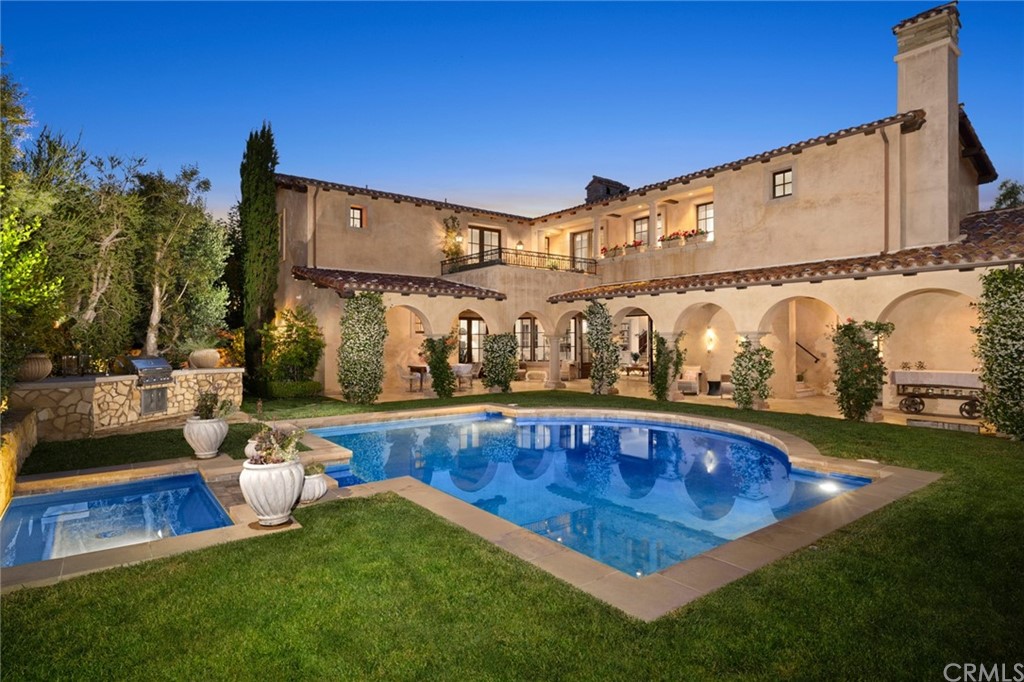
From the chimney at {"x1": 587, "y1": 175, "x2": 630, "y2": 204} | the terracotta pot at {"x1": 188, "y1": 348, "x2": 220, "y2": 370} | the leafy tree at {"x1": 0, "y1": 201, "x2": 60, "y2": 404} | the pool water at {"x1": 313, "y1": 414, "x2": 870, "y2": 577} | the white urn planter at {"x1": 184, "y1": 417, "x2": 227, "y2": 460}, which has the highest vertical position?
the chimney at {"x1": 587, "y1": 175, "x2": 630, "y2": 204}

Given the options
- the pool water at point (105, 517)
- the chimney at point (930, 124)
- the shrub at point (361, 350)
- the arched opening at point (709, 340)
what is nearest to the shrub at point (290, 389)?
the shrub at point (361, 350)

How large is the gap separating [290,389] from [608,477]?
10.8 m

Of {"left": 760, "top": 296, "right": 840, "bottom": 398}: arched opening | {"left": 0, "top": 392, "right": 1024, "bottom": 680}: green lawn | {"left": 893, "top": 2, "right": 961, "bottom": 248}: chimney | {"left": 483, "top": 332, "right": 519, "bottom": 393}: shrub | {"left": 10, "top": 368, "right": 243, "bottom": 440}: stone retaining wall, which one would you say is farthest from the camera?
{"left": 483, "top": 332, "right": 519, "bottom": 393}: shrub

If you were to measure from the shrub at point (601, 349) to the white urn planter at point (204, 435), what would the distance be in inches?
488

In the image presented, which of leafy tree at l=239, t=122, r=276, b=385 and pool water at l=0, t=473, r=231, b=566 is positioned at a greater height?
leafy tree at l=239, t=122, r=276, b=385

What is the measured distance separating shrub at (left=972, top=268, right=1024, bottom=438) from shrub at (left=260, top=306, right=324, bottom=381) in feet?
55.0

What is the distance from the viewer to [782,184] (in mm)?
16703

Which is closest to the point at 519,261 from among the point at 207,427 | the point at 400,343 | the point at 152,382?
the point at 400,343

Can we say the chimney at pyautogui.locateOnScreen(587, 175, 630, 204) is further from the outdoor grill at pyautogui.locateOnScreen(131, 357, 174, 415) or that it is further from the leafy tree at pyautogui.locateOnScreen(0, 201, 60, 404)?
the leafy tree at pyautogui.locateOnScreen(0, 201, 60, 404)

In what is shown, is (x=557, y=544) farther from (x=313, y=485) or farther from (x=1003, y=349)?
(x=1003, y=349)

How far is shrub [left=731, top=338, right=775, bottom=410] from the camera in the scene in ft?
48.6

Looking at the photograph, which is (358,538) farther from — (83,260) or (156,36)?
(156,36)

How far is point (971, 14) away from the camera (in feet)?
46.5

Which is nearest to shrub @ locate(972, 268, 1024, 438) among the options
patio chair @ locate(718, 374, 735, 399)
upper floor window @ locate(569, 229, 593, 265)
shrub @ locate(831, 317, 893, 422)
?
shrub @ locate(831, 317, 893, 422)
